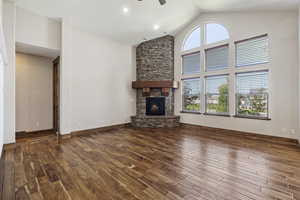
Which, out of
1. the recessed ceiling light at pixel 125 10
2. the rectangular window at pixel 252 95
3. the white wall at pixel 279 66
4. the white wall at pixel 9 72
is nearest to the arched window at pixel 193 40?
the white wall at pixel 279 66

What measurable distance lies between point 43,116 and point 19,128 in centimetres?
70

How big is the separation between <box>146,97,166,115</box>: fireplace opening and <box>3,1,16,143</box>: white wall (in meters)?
4.27

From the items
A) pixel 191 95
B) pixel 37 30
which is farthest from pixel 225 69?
pixel 37 30

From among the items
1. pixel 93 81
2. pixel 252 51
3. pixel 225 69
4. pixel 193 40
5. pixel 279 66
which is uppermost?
pixel 193 40

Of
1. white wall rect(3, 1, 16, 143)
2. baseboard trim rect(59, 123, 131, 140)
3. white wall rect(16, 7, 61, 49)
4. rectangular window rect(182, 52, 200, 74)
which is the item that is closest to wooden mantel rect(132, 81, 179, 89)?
rectangular window rect(182, 52, 200, 74)

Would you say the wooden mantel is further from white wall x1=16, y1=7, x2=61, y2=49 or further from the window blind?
white wall x1=16, y1=7, x2=61, y2=49

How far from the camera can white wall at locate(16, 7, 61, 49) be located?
3754mm

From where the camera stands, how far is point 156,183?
2.04 m

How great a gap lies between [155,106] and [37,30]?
4542 millimetres

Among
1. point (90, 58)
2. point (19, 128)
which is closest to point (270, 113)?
point (90, 58)

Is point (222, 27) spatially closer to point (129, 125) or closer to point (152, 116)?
point (152, 116)

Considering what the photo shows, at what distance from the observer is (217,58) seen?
5309 millimetres

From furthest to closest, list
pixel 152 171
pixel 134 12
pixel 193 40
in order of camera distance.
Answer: pixel 193 40 → pixel 134 12 → pixel 152 171

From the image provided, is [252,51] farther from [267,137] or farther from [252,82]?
[267,137]
